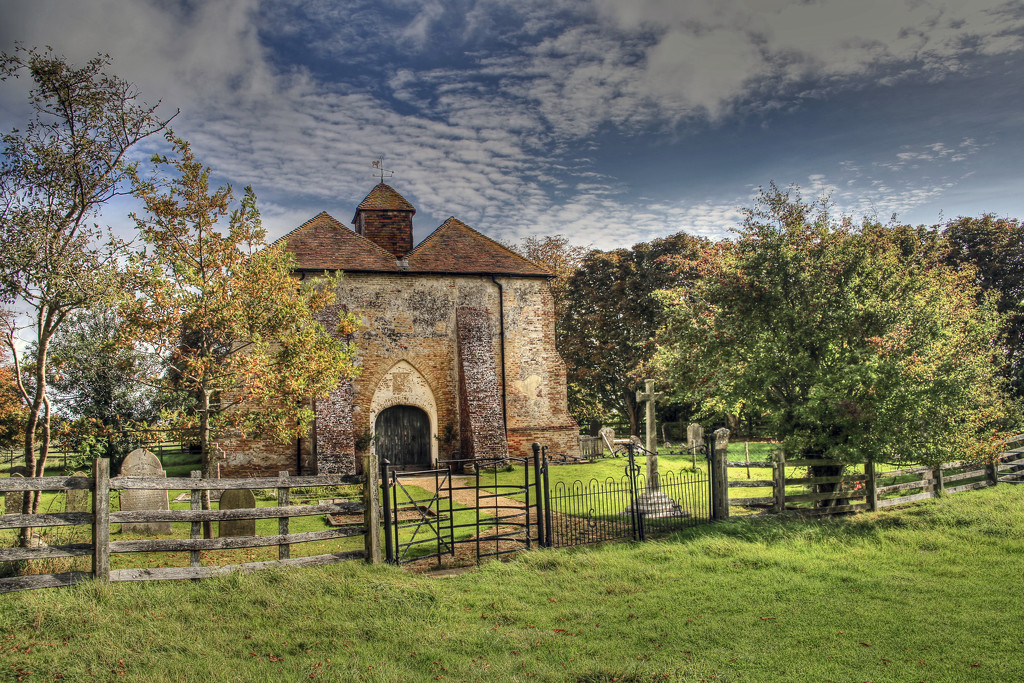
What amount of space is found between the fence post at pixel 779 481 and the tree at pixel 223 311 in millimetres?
8830

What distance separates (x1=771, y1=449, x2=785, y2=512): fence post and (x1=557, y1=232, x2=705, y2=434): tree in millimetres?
19398

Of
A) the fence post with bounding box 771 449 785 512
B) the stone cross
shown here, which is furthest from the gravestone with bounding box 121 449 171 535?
the fence post with bounding box 771 449 785 512

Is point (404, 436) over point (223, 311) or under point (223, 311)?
under

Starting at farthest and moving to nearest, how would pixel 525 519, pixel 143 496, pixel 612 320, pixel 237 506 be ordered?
pixel 612 320, pixel 143 496, pixel 525 519, pixel 237 506

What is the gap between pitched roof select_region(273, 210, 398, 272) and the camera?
20938 millimetres

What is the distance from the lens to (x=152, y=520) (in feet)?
24.5

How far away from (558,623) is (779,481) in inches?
275

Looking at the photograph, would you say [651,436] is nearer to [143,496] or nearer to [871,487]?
[871,487]

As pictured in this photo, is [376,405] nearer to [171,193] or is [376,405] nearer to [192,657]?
[171,193]

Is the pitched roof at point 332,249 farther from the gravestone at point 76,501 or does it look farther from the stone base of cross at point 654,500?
the stone base of cross at point 654,500

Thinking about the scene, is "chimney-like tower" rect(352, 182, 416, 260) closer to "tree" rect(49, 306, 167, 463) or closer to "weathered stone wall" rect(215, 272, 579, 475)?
"weathered stone wall" rect(215, 272, 579, 475)

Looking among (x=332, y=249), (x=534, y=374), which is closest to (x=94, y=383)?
(x=332, y=249)

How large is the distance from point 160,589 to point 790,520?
1020cm

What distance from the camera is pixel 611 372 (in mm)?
34188
